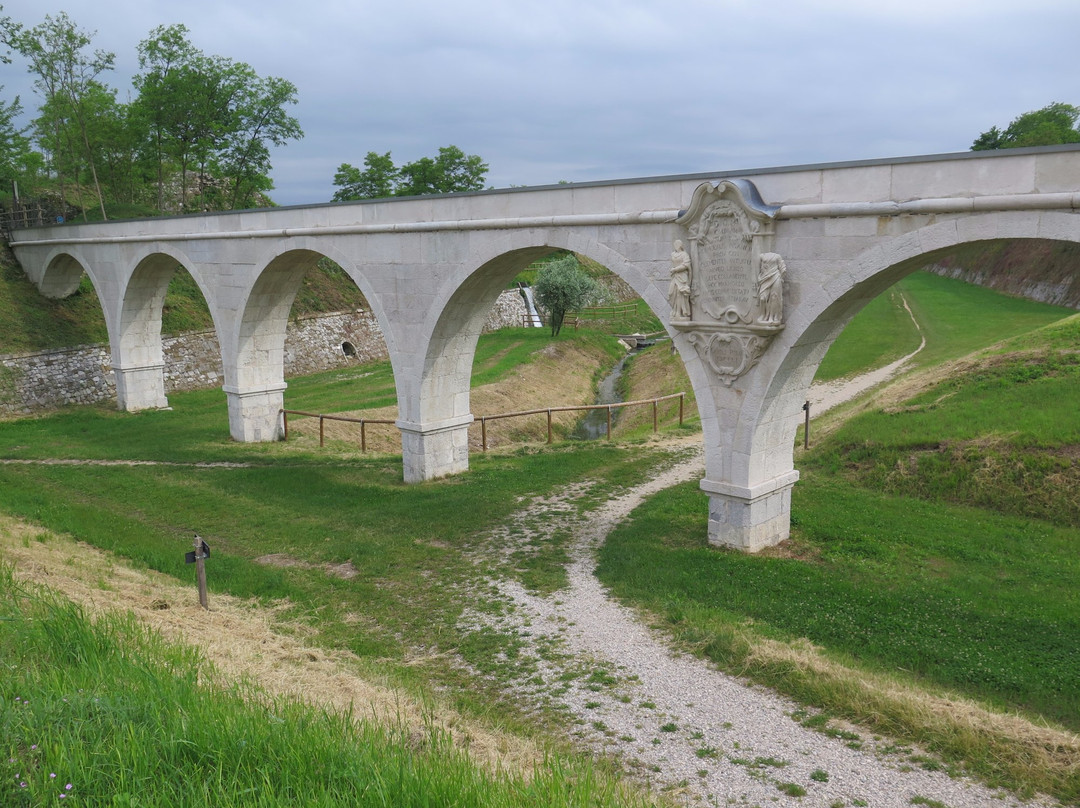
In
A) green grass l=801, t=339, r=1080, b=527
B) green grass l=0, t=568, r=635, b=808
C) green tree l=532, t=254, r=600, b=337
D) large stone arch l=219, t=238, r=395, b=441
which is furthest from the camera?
green tree l=532, t=254, r=600, b=337

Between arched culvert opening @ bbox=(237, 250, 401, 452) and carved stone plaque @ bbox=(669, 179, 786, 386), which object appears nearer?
carved stone plaque @ bbox=(669, 179, 786, 386)

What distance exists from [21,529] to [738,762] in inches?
457

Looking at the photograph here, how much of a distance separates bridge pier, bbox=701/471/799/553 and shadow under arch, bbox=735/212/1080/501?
1.36 ft

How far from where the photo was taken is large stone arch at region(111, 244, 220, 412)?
25312 mm

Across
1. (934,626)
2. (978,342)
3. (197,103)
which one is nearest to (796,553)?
(934,626)

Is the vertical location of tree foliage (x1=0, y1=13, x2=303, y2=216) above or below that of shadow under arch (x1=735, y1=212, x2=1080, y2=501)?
above

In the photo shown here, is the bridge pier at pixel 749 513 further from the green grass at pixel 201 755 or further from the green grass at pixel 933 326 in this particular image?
the green grass at pixel 933 326

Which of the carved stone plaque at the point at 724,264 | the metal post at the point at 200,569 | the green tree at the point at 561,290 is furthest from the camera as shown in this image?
the green tree at the point at 561,290

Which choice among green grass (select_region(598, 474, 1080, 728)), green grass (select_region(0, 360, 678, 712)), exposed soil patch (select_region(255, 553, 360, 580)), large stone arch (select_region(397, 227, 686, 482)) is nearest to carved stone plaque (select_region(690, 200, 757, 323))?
large stone arch (select_region(397, 227, 686, 482))

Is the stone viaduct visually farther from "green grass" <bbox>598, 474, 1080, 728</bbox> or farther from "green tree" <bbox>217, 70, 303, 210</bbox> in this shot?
"green tree" <bbox>217, 70, 303, 210</bbox>

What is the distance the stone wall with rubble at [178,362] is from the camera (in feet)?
90.0

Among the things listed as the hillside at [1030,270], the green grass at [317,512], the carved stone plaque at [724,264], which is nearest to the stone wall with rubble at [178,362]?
the green grass at [317,512]

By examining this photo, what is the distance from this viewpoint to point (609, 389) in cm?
3431

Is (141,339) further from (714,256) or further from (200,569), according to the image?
(714,256)
